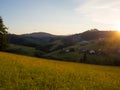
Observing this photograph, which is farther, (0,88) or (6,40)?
(6,40)

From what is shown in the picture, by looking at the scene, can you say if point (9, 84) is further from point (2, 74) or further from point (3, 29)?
point (3, 29)

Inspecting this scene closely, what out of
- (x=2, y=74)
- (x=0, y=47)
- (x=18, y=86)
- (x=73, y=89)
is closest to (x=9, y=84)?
(x=18, y=86)

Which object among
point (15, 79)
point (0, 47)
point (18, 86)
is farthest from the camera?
point (0, 47)

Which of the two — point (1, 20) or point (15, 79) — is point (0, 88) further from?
point (1, 20)

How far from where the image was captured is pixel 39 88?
45.4 ft

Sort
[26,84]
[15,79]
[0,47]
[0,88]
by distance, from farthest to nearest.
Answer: [0,47]
[15,79]
[26,84]
[0,88]

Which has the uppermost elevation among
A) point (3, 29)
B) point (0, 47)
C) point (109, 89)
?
point (3, 29)

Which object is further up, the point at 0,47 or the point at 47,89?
the point at 0,47

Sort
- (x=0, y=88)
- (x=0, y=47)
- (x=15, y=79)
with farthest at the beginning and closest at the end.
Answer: (x=0, y=47)
(x=15, y=79)
(x=0, y=88)

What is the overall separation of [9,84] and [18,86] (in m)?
0.62

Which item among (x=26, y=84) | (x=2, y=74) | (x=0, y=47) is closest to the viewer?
(x=26, y=84)

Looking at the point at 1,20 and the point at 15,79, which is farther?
the point at 1,20

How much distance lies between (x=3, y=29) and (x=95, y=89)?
8109cm

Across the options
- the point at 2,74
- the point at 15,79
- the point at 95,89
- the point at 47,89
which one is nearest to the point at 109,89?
the point at 95,89
